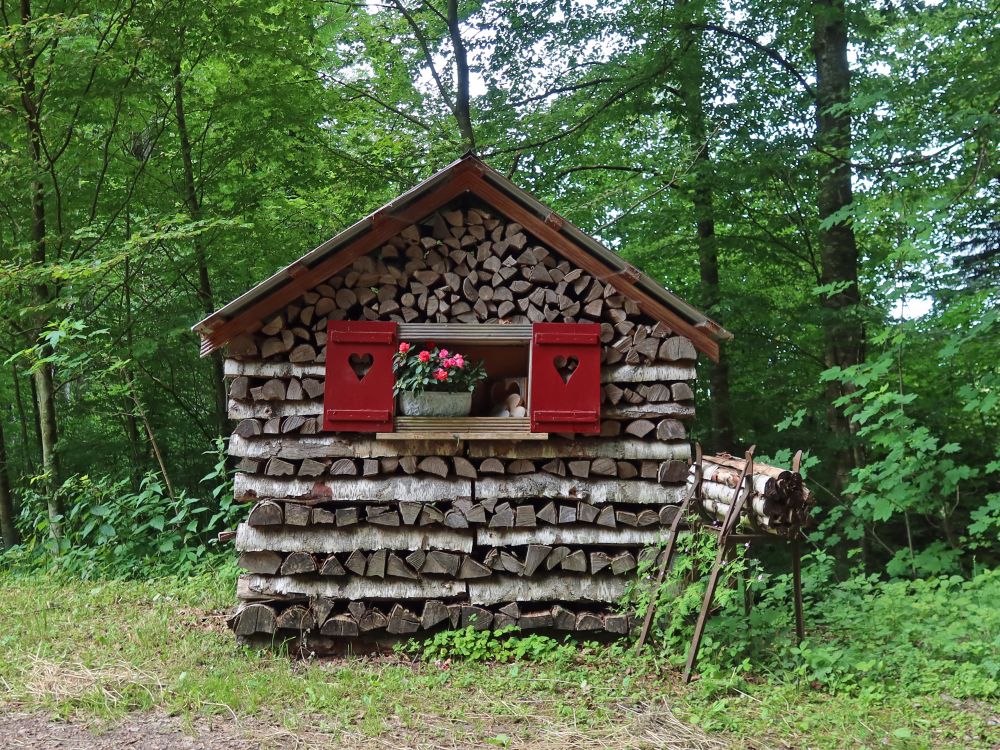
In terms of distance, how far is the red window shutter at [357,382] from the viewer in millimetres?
6113

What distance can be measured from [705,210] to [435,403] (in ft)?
19.5

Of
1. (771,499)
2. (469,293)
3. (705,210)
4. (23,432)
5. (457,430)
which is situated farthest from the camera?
(23,432)

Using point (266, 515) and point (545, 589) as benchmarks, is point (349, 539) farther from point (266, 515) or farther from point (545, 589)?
point (545, 589)

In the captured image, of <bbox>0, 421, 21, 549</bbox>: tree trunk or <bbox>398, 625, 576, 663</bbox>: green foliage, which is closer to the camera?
<bbox>398, 625, 576, 663</bbox>: green foliage

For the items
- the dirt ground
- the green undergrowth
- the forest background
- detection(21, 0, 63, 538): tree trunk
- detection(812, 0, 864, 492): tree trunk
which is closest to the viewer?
the dirt ground

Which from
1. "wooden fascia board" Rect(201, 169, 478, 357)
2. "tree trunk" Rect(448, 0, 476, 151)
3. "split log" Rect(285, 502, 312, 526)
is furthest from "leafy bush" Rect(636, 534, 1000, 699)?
"tree trunk" Rect(448, 0, 476, 151)

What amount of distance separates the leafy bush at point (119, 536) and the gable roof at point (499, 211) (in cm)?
282

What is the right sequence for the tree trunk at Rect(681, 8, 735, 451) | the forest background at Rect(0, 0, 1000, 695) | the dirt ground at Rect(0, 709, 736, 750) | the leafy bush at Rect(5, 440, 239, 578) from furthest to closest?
1. the tree trunk at Rect(681, 8, 735, 451)
2. the leafy bush at Rect(5, 440, 239, 578)
3. the forest background at Rect(0, 0, 1000, 695)
4. the dirt ground at Rect(0, 709, 736, 750)

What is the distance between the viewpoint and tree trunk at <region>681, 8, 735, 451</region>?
408 inches

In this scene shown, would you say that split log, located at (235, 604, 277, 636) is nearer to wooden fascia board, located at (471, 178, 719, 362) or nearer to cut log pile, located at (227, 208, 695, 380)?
cut log pile, located at (227, 208, 695, 380)

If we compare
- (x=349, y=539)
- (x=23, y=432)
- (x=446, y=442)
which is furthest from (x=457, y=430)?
(x=23, y=432)

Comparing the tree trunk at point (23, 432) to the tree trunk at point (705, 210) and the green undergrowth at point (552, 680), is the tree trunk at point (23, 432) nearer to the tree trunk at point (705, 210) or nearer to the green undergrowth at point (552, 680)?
the green undergrowth at point (552, 680)

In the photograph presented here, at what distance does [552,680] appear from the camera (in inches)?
216

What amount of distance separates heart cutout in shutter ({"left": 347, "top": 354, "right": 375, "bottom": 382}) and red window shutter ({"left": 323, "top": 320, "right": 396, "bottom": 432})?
135 mm
